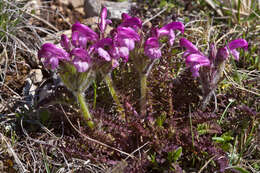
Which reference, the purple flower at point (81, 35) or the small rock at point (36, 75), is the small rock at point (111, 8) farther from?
the purple flower at point (81, 35)

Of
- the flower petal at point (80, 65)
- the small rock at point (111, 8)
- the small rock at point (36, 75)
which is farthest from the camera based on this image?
the small rock at point (111, 8)

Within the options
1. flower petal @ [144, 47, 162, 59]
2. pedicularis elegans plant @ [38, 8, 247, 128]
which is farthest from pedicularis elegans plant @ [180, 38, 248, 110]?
flower petal @ [144, 47, 162, 59]

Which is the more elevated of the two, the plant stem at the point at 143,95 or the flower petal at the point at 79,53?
the flower petal at the point at 79,53

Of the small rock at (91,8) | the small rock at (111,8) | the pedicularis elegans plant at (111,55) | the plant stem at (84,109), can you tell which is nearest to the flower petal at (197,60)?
the pedicularis elegans plant at (111,55)

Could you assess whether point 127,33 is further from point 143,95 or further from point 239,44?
point 239,44

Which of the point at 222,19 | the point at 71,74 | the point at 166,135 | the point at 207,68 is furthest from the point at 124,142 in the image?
the point at 222,19
